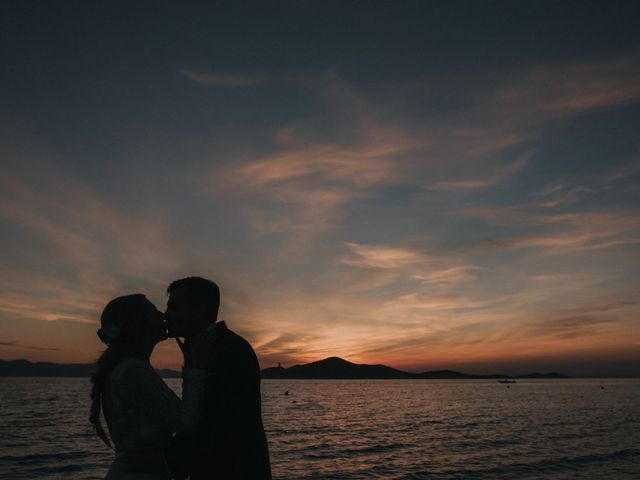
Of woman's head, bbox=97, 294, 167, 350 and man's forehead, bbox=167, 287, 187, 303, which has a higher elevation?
man's forehead, bbox=167, 287, 187, 303

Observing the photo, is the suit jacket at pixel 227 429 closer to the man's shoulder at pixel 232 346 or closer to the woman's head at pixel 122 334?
the man's shoulder at pixel 232 346

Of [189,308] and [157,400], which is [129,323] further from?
[157,400]

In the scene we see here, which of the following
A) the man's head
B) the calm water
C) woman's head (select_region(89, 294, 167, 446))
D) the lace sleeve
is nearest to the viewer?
the lace sleeve

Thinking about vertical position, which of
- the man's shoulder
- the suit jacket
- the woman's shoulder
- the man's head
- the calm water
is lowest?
the calm water

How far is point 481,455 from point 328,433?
48.0ft

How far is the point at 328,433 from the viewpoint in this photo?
38188mm

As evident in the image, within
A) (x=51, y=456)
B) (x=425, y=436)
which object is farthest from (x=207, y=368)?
(x=425, y=436)

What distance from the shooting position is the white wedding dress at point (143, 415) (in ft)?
11.1

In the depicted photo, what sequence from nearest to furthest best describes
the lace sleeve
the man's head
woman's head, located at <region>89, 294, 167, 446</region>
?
the lace sleeve → woman's head, located at <region>89, 294, 167, 446</region> → the man's head

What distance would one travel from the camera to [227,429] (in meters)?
3.49

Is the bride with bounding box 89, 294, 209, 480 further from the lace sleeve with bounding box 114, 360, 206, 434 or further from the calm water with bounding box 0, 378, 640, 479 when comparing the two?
the calm water with bounding box 0, 378, 640, 479

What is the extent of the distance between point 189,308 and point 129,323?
0.49 m

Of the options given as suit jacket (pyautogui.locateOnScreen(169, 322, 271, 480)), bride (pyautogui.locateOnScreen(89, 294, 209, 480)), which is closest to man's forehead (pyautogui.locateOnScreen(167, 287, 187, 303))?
bride (pyautogui.locateOnScreen(89, 294, 209, 480))

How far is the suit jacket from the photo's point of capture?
3424 millimetres
